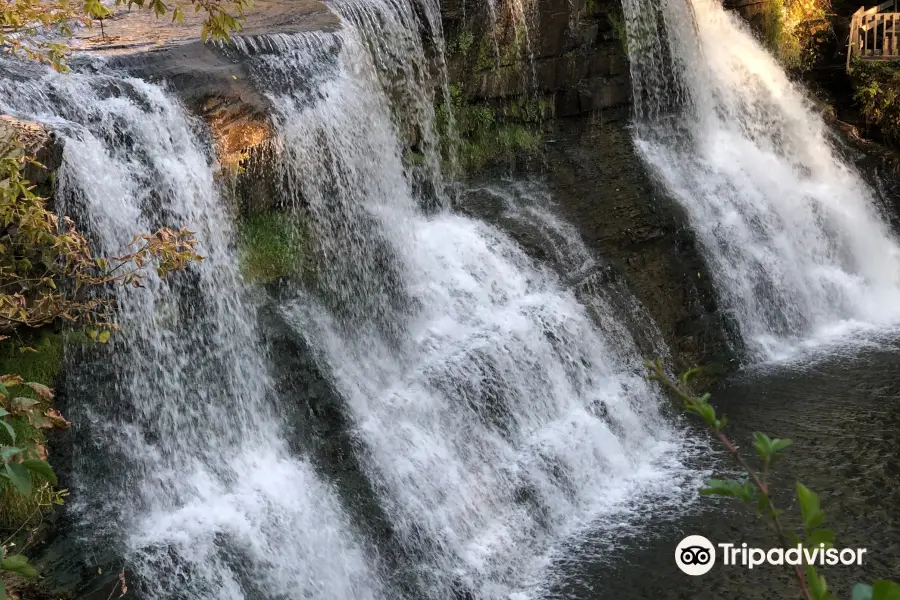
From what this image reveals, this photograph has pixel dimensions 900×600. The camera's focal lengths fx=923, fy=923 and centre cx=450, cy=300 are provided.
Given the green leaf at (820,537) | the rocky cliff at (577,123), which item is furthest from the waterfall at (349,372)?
the green leaf at (820,537)

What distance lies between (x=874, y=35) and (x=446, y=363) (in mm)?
10907

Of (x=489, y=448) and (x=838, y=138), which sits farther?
(x=838, y=138)

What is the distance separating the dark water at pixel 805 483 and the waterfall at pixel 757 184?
1.27m

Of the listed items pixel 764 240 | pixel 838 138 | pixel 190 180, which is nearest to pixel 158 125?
pixel 190 180

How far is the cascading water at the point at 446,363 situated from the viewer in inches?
311

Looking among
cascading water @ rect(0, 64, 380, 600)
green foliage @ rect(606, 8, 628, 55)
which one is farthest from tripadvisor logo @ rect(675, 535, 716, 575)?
green foliage @ rect(606, 8, 628, 55)

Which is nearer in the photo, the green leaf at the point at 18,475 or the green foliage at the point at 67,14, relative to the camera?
the green leaf at the point at 18,475

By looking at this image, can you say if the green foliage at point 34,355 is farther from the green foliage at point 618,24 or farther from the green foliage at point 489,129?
the green foliage at point 618,24

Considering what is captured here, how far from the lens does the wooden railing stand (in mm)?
15279

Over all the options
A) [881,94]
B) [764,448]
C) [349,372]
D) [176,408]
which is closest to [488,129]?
[349,372]

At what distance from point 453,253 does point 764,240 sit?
5.08m

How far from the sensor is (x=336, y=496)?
7.53 meters

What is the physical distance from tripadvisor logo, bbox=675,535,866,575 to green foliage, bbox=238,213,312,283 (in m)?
4.26

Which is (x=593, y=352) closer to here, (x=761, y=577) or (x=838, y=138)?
(x=761, y=577)
